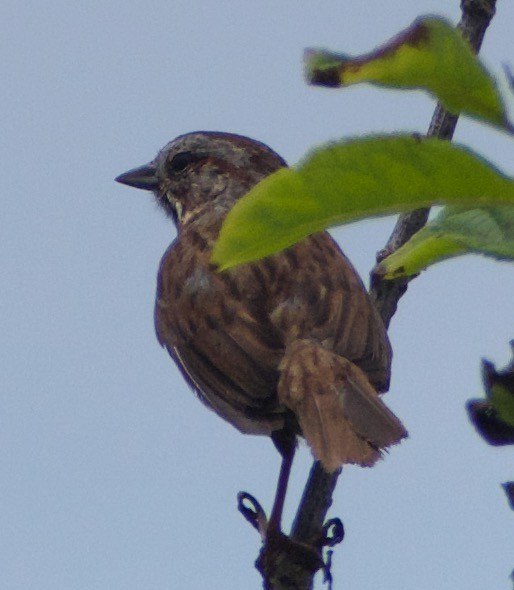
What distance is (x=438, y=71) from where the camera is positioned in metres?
1.32

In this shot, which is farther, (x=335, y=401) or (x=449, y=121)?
(x=335, y=401)

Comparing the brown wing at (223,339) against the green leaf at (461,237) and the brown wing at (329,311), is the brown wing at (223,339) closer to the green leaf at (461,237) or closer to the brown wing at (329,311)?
Answer: the brown wing at (329,311)

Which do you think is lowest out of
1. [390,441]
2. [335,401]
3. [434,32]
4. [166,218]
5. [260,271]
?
[434,32]

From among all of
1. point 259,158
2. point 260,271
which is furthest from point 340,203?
point 259,158

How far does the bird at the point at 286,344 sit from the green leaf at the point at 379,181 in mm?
2622

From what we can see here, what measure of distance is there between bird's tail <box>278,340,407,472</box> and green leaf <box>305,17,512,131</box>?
270 cm

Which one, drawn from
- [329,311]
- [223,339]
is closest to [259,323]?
[223,339]

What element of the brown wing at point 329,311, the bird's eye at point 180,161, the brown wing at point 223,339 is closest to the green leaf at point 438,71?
the brown wing at point 223,339

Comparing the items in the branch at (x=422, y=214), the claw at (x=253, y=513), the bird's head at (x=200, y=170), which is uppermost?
the bird's head at (x=200, y=170)

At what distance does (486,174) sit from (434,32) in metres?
0.18

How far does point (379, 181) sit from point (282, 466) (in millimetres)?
4130

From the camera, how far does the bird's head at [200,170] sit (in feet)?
24.6

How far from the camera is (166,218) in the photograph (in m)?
7.66

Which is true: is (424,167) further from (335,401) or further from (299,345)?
(299,345)
